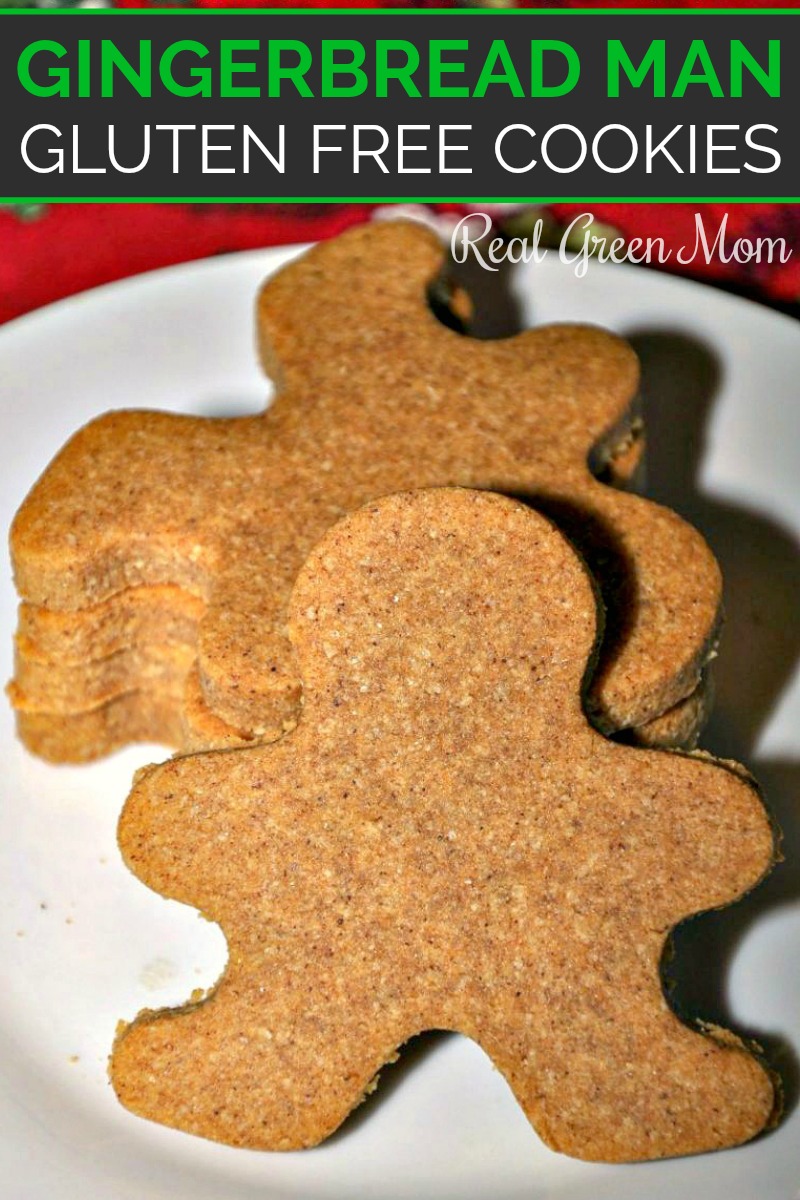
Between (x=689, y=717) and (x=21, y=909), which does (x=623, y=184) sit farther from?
(x=21, y=909)

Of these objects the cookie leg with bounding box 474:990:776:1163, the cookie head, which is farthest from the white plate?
the cookie head

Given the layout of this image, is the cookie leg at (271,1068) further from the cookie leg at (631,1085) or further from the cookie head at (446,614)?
the cookie head at (446,614)

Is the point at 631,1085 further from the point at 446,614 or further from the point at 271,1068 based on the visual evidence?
the point at 446,614

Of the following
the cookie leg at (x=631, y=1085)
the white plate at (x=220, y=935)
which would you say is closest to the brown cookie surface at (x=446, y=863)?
the cookie leg at (x=631, y=1085)

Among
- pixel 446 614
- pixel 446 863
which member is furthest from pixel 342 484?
pixel 446 863

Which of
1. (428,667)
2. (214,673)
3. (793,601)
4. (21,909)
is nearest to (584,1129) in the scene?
(428,667)

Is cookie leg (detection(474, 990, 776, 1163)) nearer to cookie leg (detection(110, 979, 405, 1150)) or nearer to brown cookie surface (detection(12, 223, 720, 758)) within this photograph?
cookie leg (detection(110, 979, 405, 1150))
